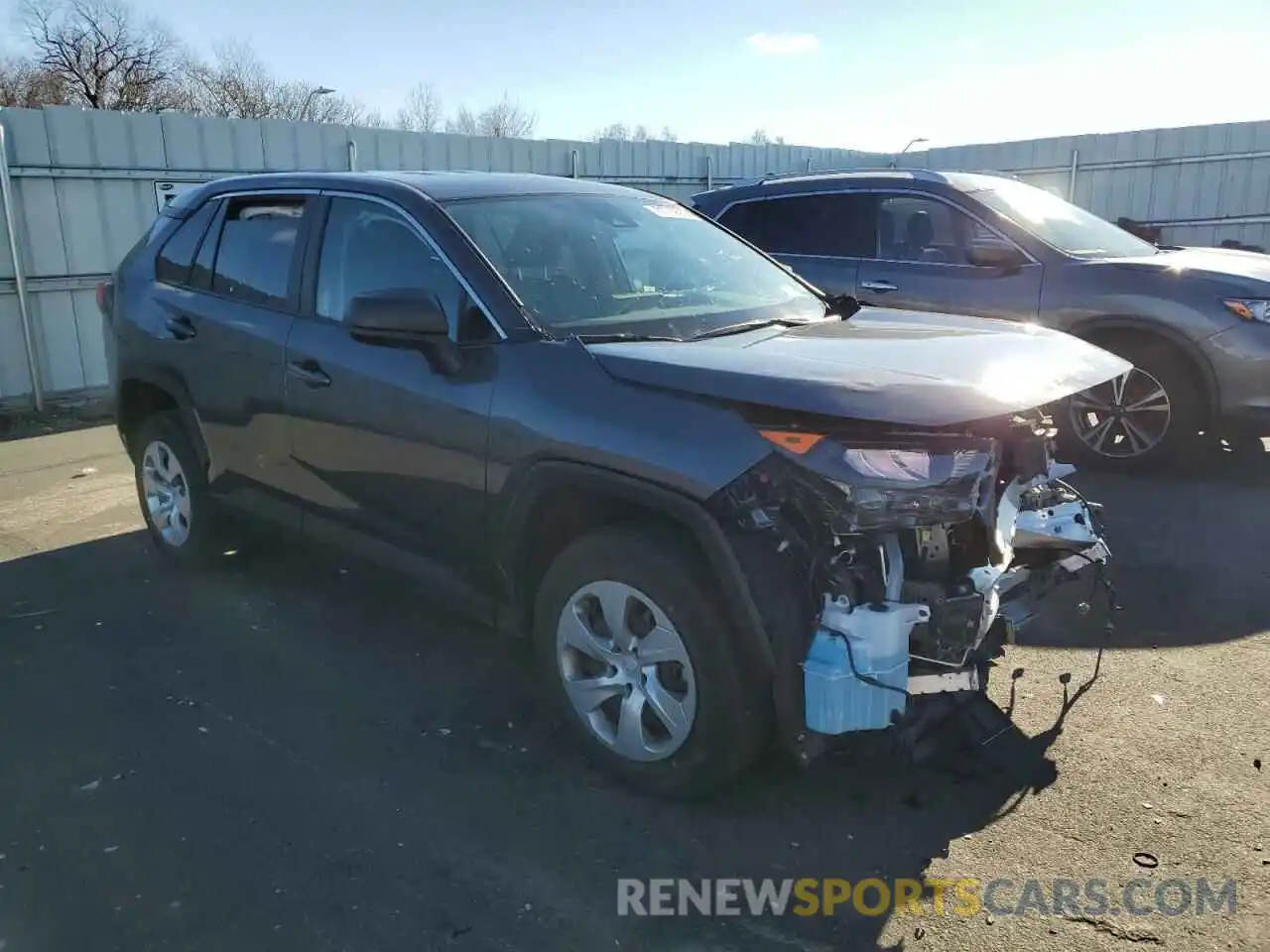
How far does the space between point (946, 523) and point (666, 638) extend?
0.87m

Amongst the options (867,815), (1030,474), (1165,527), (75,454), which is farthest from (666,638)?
(75,454)

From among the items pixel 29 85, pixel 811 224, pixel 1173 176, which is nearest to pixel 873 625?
pixel 811 224

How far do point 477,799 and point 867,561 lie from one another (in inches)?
56.6

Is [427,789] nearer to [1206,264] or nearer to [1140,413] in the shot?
[1140,413]

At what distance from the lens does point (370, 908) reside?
9.04 ft

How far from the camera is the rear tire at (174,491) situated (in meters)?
5.16

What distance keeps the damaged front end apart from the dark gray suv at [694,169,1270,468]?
3.99 metres

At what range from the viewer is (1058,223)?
23.6 feet

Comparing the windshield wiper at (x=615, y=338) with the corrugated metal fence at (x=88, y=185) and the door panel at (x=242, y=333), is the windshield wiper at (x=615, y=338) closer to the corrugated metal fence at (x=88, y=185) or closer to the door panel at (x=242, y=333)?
the door panel at (x=242, y=333)

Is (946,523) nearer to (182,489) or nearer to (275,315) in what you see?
(275,315)

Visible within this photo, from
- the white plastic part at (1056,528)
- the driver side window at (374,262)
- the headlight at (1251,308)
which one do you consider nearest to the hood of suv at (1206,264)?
the headlight at (1251,308)

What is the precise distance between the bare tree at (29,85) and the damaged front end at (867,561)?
1831 inches

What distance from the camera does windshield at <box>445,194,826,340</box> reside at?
3.65 meters

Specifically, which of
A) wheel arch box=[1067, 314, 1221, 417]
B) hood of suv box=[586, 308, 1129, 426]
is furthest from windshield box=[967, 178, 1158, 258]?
hood of suv box=[586, 308, 1129, 426]
